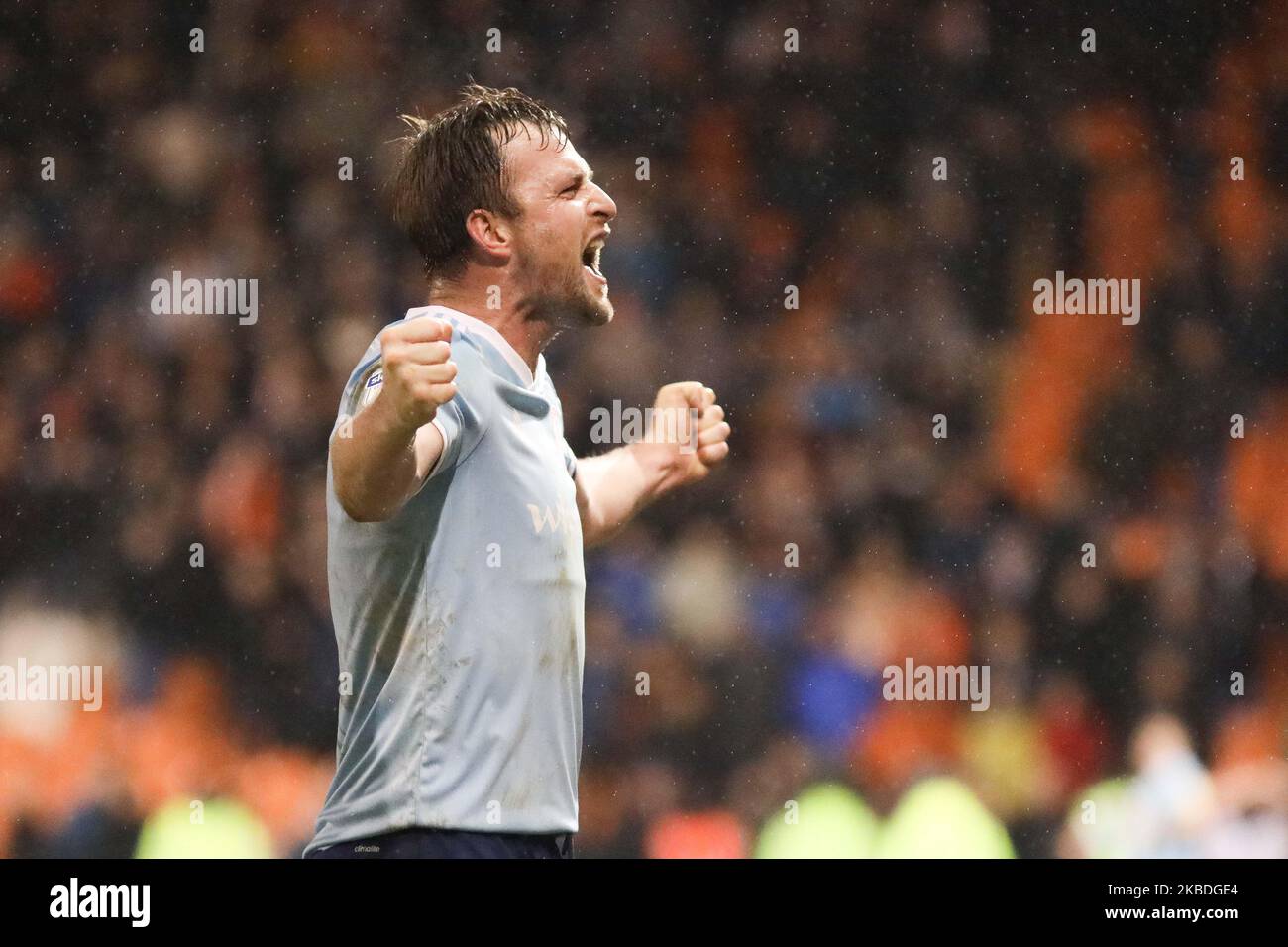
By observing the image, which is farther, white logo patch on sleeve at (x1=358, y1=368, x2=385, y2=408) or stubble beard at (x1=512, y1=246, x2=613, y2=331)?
stubble beard at (x1=512, y1=246, x2=613, y2=331)

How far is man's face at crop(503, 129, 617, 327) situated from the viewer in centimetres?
207

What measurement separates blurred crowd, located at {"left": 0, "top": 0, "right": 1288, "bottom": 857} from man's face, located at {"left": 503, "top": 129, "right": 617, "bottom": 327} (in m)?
1.87

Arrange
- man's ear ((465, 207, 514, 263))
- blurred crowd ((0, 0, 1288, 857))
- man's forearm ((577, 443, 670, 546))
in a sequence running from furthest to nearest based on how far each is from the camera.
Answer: blurred crowd ((0, 0, 1288, 857)), man's forearm ((577, 443, 670, 546)), man's ear ((465, 207, 514, 263))

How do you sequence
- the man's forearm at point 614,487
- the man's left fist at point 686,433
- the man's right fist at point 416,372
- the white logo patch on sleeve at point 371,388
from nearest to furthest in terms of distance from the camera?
1. the man's right fist at point 416,372
2. the white logo patch on sleeve at point 371,388
3. the man's forearm at point 614,487
4. the man's left fist at point 686,433

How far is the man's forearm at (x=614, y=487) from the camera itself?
2.21 meters

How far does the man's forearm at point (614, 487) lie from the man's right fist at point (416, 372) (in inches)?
23.2

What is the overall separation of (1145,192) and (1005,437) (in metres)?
0.84

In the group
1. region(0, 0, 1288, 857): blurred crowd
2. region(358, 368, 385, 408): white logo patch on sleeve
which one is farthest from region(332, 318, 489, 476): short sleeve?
region(0, 0, 1288, 857): blurred crowd

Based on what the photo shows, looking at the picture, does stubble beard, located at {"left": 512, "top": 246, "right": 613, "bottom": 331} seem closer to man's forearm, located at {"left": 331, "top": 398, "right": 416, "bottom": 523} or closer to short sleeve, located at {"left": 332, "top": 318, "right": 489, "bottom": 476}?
short sleeve, located at {"left": 332, "top": 318, "right": 489, "bottom": 476}

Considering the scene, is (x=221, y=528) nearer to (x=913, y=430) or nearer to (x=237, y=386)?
(x=237, y=386)

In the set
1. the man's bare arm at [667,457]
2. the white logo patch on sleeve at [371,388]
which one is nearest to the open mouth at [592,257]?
the man's bare arm at [667,457]

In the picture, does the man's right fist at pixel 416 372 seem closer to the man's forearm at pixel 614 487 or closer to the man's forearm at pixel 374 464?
the man's forearm at pixel 374 464

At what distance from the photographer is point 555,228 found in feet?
6.87

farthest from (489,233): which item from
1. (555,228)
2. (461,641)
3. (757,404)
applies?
(757,404)
